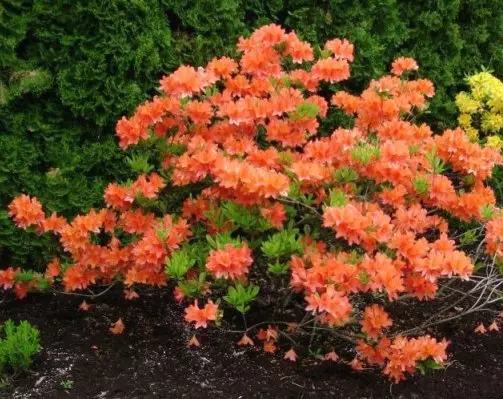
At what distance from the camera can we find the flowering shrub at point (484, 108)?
Result: 5414mm

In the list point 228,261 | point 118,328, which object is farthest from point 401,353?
point 118,328

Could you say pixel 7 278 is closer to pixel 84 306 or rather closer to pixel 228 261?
pixel 84 306

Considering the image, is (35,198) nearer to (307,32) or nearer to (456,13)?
(307,32)

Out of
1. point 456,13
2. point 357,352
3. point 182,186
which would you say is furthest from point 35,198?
point 456,13

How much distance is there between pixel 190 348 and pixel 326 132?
195 cm

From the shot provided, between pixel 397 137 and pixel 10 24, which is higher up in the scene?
pixel 10 24

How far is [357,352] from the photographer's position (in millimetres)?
3557

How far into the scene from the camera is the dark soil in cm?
340

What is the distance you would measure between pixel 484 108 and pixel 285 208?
2.84 metres

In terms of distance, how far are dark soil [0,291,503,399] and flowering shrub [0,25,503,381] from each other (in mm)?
121

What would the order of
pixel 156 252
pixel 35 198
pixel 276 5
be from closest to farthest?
pixel 156 252, pixel 35 198, pixel 276 5

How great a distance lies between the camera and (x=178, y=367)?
3572mm

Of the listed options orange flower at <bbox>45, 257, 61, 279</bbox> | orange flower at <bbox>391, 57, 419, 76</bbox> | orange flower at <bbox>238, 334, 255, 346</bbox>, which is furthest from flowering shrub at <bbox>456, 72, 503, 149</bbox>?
orange flower at <bbox>45, 257, 61, 279</bbox>

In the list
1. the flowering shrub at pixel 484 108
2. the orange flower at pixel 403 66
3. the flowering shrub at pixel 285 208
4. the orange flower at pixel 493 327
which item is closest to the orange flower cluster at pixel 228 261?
the flowering shrub at pixel 285 208
